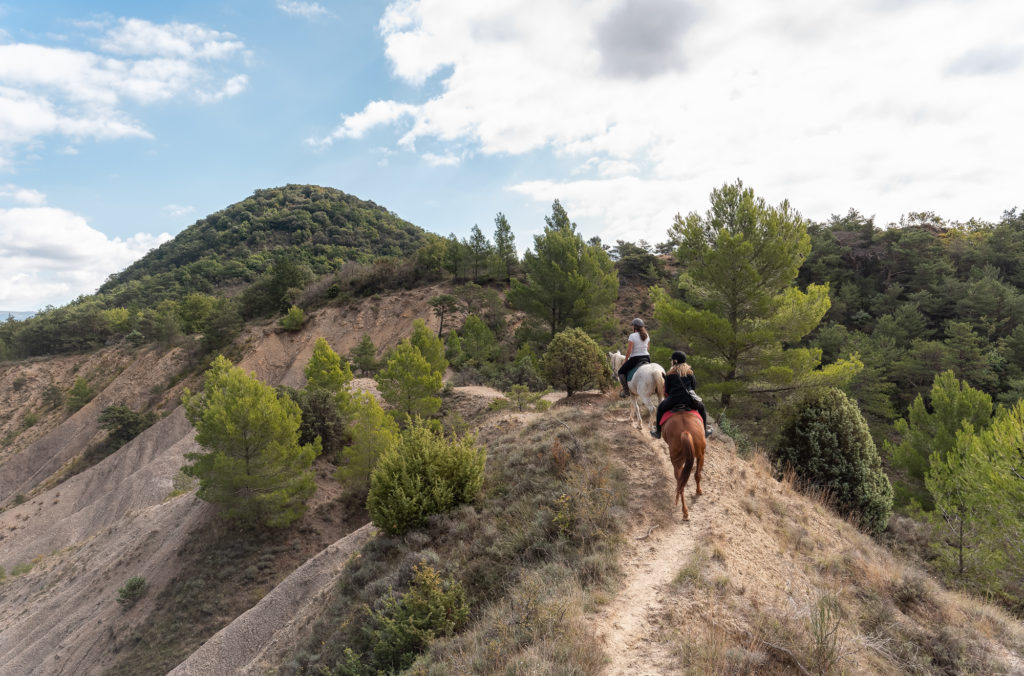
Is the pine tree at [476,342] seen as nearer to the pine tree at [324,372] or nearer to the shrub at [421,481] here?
the pine tree at [324,372]

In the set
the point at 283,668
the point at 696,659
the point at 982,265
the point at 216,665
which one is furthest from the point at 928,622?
the point at 982,265

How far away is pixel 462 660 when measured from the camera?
4.92 meters

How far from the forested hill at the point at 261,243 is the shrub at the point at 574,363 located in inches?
2421

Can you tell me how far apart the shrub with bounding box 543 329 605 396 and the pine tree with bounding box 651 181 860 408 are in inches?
136

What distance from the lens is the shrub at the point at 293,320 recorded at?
44469 millimetres

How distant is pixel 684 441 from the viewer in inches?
264

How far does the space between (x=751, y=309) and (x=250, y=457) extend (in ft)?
68.0

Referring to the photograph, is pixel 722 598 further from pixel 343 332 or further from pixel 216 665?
pixel 343 332

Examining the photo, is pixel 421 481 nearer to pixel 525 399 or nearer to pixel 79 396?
pixel 525 399

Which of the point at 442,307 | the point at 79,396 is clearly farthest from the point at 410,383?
the point at 79,396

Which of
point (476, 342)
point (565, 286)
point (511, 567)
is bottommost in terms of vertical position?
point (511, 567)

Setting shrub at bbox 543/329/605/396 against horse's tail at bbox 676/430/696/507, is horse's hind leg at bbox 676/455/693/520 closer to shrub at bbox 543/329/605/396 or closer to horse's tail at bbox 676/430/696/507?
horse's tail at bbox 676/430/696/507

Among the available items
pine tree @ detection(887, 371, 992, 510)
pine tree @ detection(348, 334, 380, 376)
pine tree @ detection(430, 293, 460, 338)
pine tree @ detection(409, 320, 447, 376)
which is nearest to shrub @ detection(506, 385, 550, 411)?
pine tree @ detection(409, 320, 447, 376)

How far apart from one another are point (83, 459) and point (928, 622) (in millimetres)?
54558
